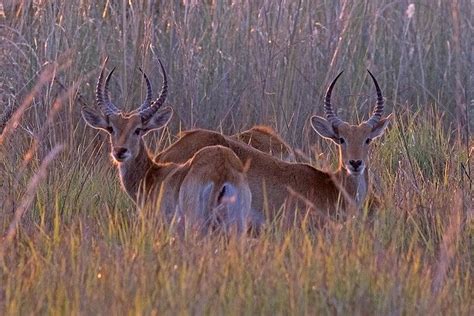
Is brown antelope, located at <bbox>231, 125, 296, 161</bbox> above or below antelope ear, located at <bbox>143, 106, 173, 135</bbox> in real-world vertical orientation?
below

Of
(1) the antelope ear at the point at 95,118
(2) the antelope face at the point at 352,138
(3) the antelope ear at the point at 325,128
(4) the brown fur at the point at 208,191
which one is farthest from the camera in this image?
(3) the antelope ear at the point at 325,128

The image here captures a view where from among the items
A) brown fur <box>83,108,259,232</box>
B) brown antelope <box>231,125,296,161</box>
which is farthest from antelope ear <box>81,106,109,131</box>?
brown antelope <box>231,125,296,161</box>

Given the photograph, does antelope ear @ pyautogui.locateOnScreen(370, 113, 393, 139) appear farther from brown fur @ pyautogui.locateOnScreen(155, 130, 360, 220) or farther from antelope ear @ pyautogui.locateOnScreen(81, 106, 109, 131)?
antelope ear @ pyautogui.locateOnScreen(81, 106, 109, 131)

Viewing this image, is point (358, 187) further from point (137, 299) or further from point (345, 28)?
point (137, 299)

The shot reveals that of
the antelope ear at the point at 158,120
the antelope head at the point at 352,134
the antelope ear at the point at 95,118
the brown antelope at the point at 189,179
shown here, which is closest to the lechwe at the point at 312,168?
the antelope head at the point at 352,134

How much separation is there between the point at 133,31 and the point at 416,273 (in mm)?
4535

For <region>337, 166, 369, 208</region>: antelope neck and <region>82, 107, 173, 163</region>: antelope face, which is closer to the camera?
<region>82, 107, 173, 163</region>: antelope face

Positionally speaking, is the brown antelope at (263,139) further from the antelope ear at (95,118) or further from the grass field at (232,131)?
the antelope ear at (95,118)

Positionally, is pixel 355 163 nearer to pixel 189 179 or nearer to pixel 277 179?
pixel 277 179

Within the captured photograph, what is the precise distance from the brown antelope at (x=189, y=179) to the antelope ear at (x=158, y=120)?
75 mm

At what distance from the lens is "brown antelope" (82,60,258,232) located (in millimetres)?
6070

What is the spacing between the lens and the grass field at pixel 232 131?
4188 millimetres

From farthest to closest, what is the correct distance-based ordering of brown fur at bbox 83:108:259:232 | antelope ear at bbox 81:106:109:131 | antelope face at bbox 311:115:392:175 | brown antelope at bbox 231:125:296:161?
brown antelope at bbox 231:125:296:161 → antelope ear at bbox 81:106:109:131 → antelope face at bbox 311:115:392:175 → brown fur at bbox 83:108:259:232

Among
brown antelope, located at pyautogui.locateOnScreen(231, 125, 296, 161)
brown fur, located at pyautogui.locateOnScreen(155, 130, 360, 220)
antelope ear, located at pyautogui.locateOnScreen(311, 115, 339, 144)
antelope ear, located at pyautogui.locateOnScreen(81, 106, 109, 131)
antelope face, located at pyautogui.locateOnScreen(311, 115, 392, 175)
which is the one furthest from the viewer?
brown antelope, located at pyautogui.locateOnScreen(231, 125, 296, 161)
